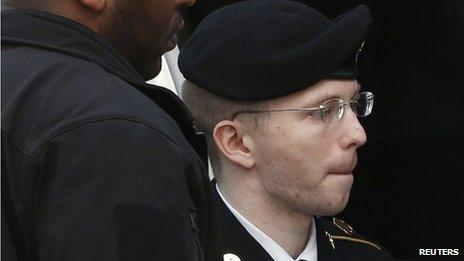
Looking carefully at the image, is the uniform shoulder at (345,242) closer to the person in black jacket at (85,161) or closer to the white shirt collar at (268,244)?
the white shirt collar at (268,244)

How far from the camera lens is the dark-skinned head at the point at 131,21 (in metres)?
1.54

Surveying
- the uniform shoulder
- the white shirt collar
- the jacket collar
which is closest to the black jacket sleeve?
the jacket collar

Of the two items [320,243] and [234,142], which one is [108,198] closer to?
[234,142]

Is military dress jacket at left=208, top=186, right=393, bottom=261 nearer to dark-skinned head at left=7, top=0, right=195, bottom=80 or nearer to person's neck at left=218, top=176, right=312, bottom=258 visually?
person's neck at left=218, top=176, right=312, bottom=258

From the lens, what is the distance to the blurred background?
3188 millimetres

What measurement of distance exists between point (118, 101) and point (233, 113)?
0.87 metres

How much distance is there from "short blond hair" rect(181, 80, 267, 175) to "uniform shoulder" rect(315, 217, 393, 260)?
270mm

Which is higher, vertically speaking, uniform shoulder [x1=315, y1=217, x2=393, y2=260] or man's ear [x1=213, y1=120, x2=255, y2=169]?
man's ear [x1=213, y1=120, x2=255, y2=169]

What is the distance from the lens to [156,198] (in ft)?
4.48

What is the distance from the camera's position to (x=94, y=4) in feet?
5.03

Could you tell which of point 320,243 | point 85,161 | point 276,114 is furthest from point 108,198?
point 320,243

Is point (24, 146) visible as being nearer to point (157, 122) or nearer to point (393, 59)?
point (157, 122)

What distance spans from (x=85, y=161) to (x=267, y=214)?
98 cm

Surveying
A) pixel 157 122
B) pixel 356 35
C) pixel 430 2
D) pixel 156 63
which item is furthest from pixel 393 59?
pixel 157 122
